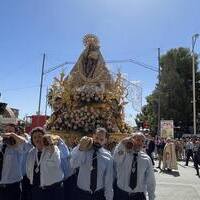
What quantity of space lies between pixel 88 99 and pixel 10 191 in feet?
13.7

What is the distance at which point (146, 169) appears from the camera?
6402 millimetres

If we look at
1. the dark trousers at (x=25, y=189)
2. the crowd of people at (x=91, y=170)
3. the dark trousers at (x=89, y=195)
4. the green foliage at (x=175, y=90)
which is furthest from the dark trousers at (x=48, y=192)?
the green foliage at (x=175, y=90)

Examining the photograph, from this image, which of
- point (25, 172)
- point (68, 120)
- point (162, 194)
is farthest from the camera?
point (162, 194)

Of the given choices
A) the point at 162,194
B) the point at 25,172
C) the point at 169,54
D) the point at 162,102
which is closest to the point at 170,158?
the point at 162,194

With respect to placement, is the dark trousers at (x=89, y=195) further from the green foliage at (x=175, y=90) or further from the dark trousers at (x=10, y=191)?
the green foliage at (x=175, y=90)

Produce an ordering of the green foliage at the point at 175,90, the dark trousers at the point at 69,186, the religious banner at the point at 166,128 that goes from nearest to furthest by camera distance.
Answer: the dark trousers at the point at 69,186, the religious banner at the point at 166,128, the green foliage at the point at 175,90

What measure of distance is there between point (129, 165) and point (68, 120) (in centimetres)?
426

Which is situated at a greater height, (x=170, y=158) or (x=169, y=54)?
(x=169, y=54)

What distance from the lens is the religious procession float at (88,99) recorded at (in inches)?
408

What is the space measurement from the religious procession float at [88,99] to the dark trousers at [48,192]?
12.6 feet

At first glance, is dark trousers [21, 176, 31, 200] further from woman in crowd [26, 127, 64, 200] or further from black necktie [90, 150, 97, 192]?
black necktie [90, 150, 97, 192]

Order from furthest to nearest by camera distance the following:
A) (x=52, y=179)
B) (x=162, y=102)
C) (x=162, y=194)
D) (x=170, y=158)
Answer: (x=162, y=102) → (x=170, y=158) → (x=162, y=194) → (x=52, y=179)

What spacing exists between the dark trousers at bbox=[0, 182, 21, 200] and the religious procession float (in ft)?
11.5

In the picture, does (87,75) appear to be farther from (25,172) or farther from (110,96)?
(25,172)
